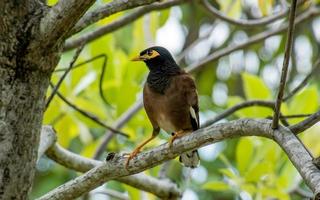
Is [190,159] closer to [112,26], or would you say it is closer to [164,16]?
[112,26]

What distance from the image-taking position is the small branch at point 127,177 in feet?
9.39

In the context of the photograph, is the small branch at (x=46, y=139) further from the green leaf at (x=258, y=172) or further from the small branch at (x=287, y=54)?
the green leaf at (x=258, y=172)

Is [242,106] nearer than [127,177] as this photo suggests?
No

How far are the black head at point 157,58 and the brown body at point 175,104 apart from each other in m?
0.22

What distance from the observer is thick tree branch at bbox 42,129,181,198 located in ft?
9.39

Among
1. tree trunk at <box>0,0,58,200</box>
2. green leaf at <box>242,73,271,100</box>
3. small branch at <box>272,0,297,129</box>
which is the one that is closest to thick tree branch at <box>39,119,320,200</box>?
small branch at <box>272,0,297,129</box>

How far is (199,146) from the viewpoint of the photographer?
207 centimetres

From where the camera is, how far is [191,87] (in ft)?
10.7

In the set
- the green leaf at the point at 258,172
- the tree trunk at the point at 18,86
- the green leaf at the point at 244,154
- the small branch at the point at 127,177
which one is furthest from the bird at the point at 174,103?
the tree trunk at the point at 18,86

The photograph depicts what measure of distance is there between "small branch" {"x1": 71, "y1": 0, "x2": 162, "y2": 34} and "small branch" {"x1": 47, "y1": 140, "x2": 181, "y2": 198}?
652 mm

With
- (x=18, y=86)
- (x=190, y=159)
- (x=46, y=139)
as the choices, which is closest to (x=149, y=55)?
(x=190, y=159)

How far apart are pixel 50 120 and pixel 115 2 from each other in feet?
4.58

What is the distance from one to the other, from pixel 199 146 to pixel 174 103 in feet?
4.04

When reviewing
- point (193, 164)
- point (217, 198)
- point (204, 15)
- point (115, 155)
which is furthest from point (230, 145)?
point (115, 155)
